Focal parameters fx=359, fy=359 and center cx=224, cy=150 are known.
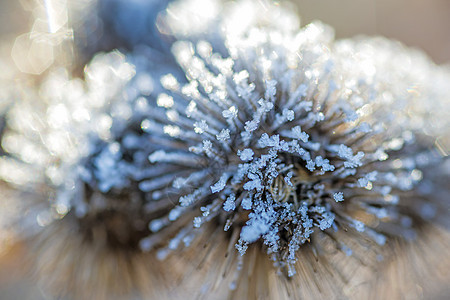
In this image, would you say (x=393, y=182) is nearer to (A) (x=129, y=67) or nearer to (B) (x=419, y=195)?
(B) (x=419, y=195)

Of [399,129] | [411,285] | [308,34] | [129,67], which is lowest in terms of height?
[411,285]

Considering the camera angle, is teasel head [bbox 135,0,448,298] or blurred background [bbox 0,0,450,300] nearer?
teasel head [bbox 135,0,448,298]

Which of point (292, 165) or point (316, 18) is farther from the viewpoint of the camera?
point (316, 18)

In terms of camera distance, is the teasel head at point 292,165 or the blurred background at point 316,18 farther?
the blurred background at point 316,18

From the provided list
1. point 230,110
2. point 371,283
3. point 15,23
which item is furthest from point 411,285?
point 15,23

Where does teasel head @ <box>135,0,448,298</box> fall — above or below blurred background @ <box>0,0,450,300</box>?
below

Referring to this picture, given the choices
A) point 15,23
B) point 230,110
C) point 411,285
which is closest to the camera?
point 230,110

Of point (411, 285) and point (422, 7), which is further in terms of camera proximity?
Result: point (422, 7)

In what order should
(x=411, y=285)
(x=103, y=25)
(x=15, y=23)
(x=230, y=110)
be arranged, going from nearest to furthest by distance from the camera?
(x=230, y=110) < (x=411, y=285) < (x=103, y=25) < (x=15, y=23)
